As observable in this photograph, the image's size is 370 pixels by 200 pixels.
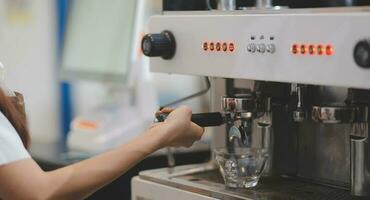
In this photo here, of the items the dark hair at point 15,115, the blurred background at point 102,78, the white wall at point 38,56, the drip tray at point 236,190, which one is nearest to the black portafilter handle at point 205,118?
the drip tray at point 236,190

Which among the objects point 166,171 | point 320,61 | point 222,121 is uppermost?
point 320,61

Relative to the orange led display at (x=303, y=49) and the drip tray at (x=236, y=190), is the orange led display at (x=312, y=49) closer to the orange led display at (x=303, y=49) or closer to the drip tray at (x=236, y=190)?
the orange led display at (x=303, y=49)

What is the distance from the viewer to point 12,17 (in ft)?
8.45

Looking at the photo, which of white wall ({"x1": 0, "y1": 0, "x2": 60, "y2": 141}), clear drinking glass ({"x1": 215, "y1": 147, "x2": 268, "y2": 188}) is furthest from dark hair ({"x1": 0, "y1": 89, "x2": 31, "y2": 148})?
white wall ({"x1": 0, "y1": 0, "x2": 60, "y2": 141})

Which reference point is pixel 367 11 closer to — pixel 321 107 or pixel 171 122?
pixel 321 107

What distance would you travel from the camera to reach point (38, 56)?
8.20 feet

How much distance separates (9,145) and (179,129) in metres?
0.23

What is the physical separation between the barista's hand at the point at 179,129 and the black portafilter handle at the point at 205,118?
1cm

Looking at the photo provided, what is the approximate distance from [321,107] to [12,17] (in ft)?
6.10

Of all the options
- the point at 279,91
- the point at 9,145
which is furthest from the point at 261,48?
the point at 9,145

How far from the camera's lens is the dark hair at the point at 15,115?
3.30ft

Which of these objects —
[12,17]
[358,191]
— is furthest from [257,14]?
[12,17]

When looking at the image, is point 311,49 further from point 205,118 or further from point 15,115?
point 15,115

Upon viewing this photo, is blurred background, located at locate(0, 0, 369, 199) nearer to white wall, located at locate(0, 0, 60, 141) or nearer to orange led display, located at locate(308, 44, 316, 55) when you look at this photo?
white wall, located at locate(0, 0, 60, 141)
